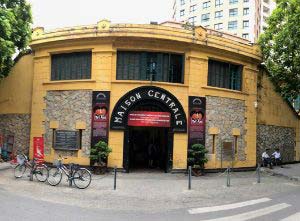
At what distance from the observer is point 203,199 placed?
42.9ft

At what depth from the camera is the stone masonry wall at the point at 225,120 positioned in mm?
20797

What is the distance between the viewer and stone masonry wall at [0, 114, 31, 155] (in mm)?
22391

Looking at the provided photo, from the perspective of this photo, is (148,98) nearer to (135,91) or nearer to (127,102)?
(135,91)

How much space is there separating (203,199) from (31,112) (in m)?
13.0

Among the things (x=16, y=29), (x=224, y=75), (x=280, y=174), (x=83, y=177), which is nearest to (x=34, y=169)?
(x=83, y=177)

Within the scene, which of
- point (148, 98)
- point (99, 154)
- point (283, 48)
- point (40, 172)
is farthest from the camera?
point (283, 48)

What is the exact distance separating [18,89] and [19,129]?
2.58 meters

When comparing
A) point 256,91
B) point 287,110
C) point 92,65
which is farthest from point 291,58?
point 92,65

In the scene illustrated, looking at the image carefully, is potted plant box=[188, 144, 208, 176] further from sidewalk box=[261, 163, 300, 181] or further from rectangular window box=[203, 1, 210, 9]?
rectangular window box=[203, 1, 210, 9]

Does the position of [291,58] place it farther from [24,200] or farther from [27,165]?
[24,200]

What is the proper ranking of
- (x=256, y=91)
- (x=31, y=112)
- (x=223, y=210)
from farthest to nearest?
(x=256, y=91) → (x=31, y=112) → (x=223, y=210)

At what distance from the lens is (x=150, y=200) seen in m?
12.8

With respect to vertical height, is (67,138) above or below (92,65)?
below

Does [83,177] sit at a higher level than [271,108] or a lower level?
lower
